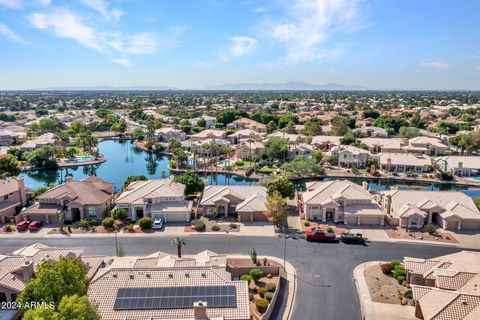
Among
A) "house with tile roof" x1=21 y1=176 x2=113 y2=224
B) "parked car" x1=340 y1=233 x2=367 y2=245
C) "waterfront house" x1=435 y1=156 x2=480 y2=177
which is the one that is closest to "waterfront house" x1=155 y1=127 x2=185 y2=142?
"house with tile roof" x1=21 y1=176 x2=113 y2=224

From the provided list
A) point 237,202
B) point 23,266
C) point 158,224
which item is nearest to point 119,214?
point 158,224

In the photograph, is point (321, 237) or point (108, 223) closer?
point (321, 237)

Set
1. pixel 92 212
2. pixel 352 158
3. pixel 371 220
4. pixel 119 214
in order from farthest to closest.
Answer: pixel 352 158 < pixel 92 212 < pixel 119 214 < pixel 371 220

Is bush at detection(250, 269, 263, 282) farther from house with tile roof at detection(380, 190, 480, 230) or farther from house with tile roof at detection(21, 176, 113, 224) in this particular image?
house with tile roof at detection(21, 176, 113, 224)

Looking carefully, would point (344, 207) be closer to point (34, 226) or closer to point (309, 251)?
point (309, 251)

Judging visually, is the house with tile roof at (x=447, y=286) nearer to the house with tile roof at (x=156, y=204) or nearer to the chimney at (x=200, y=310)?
the chimney at (x=200, y=310)

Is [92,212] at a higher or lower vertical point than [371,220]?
higher
